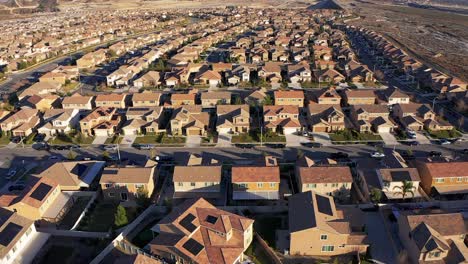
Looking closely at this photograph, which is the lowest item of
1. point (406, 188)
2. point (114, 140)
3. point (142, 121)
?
point (114, 140)

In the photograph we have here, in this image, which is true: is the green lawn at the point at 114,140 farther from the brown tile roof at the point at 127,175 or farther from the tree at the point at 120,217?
the tree at the point at 120,217

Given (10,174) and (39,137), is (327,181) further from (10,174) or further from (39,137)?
(39,137)

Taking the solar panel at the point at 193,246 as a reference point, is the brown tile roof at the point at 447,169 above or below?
above

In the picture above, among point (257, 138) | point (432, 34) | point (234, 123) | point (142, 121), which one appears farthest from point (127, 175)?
point (432, 34)

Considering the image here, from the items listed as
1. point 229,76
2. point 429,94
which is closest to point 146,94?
point 229,76

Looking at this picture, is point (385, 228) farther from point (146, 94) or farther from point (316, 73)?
point (316, 73)

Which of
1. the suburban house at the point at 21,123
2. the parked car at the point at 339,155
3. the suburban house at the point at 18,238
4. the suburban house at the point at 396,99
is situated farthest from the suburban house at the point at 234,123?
the suburban house at the point at 21,123
